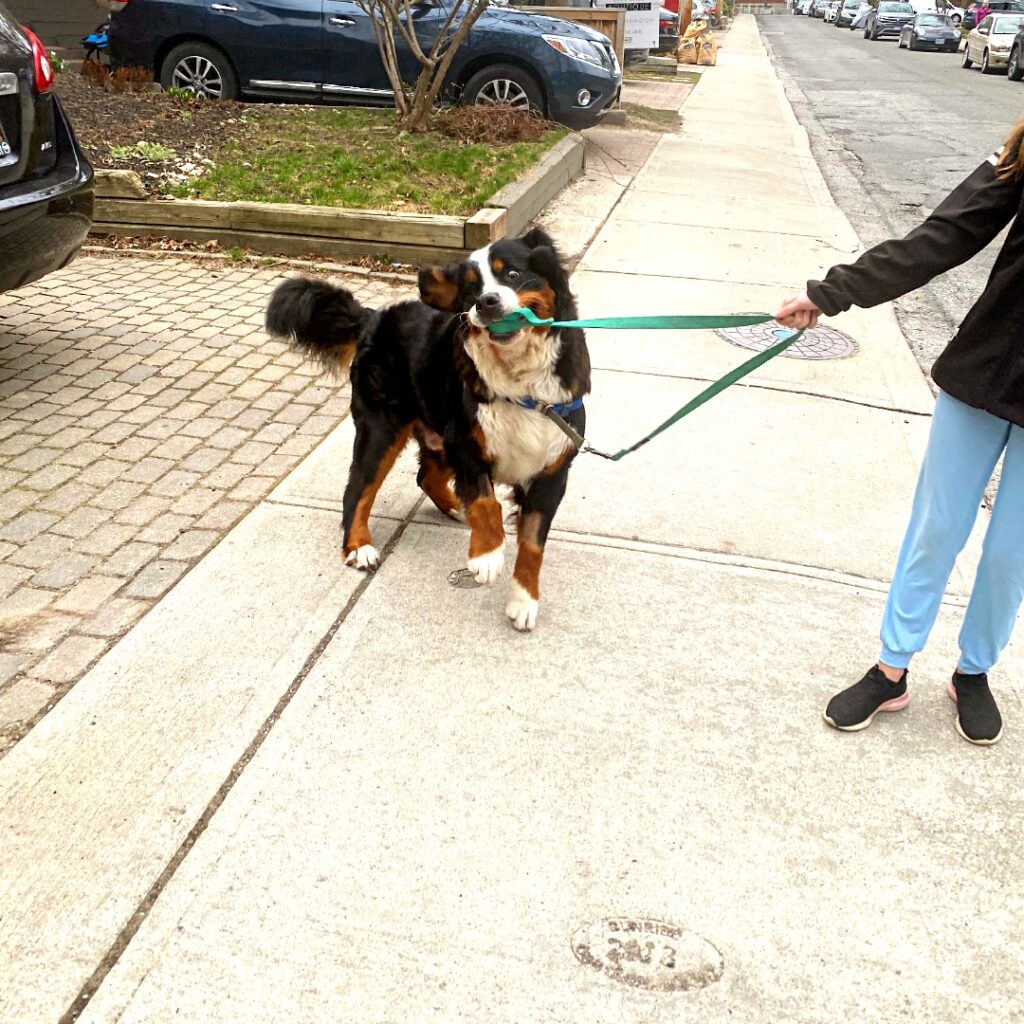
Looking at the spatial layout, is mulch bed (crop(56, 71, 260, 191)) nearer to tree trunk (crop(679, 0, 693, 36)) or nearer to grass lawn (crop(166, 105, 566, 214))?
grass lawn (crop(166, 105, 566, 214))

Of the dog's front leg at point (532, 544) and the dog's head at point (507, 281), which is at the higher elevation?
the dog's head at point (507, 281)

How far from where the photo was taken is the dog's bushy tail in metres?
3.61

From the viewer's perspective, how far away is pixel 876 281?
2578 millimetres

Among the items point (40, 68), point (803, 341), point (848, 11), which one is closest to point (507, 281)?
point (40, 68)

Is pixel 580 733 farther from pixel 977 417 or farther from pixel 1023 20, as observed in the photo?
pixel 1023 20

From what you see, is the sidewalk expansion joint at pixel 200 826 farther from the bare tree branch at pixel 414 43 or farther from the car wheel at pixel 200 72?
the car wheel at pixel 200 72

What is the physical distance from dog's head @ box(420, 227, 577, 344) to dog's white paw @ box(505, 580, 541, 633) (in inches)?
34.3

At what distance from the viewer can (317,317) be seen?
3637 millimetres

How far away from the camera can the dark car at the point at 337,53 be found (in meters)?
10.2

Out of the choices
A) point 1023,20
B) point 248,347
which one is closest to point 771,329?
point 248,347

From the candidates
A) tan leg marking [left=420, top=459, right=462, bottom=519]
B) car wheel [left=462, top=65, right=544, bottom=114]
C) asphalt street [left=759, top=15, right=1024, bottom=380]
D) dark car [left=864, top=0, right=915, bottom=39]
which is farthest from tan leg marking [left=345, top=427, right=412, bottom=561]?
dark car [left=864, top=0, right=915, bottom=39]

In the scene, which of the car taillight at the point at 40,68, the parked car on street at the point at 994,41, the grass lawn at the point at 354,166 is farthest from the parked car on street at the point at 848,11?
the car taillight at the point at 40,68

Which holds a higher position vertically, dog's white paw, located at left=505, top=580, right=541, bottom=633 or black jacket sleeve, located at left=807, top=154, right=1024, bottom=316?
black jacket sleeve, located at left=807, top=154, right=1024, bottom=316

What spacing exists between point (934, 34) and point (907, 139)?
30776 mm
